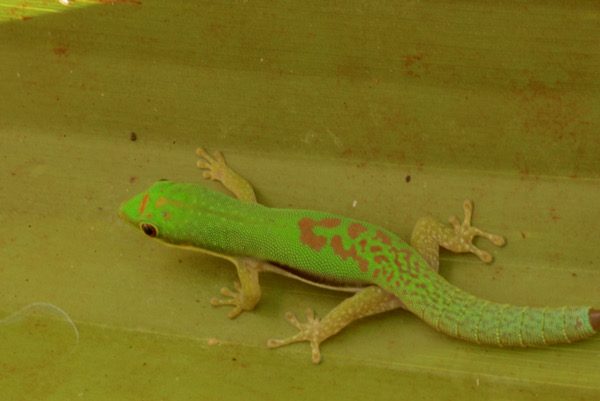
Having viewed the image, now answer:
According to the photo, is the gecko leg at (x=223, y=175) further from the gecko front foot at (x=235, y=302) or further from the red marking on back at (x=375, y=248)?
the red marking on back at (x=375, y=248)

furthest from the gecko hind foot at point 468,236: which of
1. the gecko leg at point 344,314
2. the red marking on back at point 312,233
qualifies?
the red marking on back at point 312,233

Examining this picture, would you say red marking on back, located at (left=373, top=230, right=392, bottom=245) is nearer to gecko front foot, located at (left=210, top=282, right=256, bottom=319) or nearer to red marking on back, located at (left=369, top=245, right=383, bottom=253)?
red marking on back, located at (left=369, top=245, right=383, bottom=253)

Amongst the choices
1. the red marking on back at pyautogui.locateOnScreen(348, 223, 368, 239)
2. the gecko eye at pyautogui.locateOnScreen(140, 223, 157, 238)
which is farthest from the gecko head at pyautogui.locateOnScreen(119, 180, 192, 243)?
the red marking on back at pyautogui.locateOnScreen(348, 223, 368, 239)

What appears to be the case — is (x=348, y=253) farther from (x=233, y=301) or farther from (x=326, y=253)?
(x=233, y=301)

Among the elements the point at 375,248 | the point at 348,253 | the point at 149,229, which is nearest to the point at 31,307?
the point at 149,229

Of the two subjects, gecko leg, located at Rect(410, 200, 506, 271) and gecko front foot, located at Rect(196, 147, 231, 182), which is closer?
gecko leg, located at Rect(410, 200, 506, 271)

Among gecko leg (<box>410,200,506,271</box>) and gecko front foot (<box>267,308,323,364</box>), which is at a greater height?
gecko leg (<box>410,200,506,271</box>)
